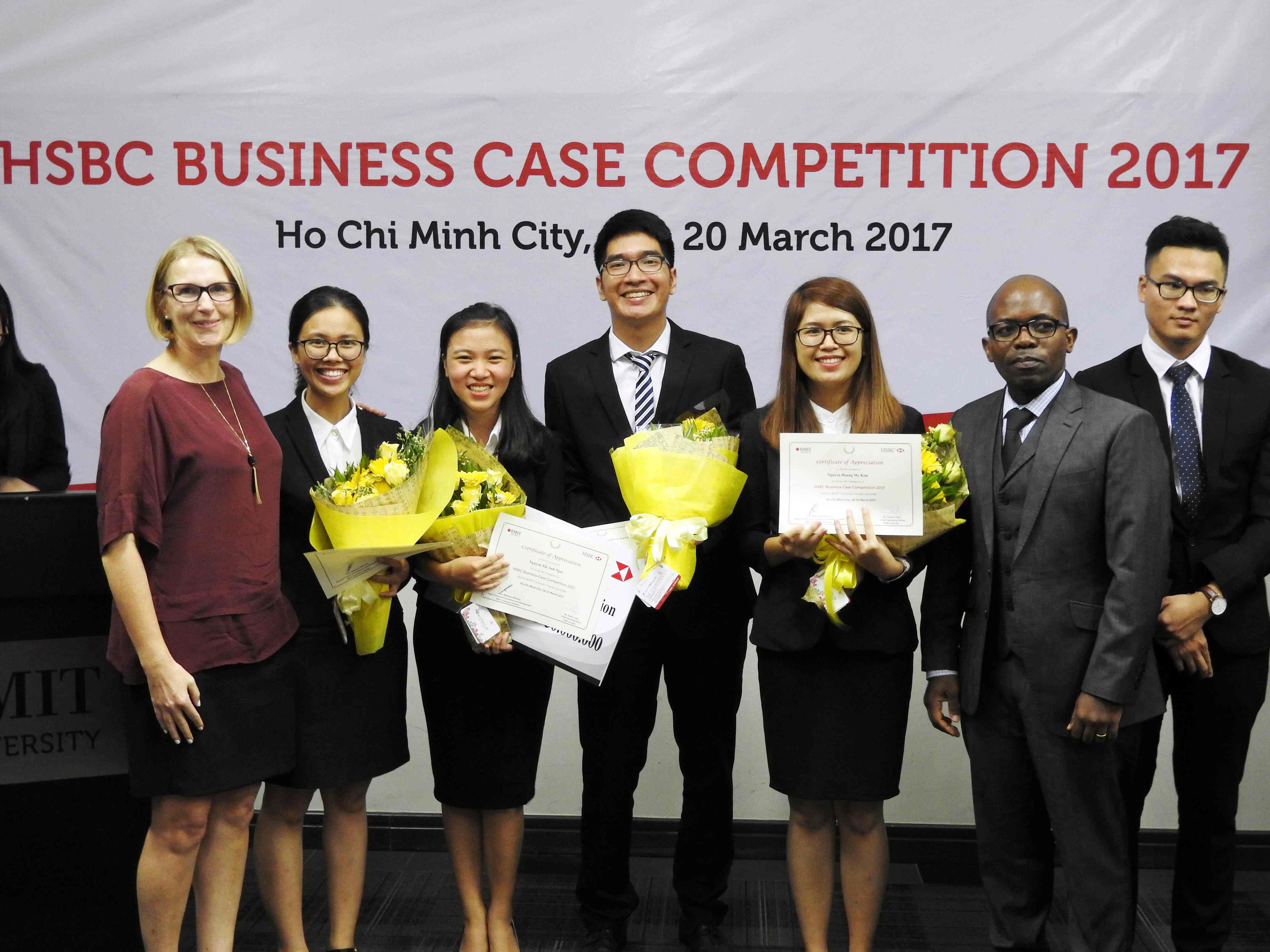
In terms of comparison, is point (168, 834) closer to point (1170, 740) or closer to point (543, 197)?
point (543, 197)

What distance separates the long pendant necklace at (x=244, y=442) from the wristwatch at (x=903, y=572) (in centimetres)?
130

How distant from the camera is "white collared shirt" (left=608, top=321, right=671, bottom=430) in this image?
109 inches

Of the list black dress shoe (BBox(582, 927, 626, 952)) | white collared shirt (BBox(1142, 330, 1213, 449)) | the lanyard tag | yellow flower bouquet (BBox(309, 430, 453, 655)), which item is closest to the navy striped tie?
the lanyard tag

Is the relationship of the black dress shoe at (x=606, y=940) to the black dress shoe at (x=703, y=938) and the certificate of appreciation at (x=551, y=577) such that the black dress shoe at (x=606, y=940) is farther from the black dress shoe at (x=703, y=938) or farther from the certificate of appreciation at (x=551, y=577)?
the certificate of appreciation at (x=551, y=577)

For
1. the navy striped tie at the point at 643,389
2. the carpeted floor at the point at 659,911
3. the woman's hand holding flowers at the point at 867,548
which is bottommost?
the carpeted floor at the point at 659,911

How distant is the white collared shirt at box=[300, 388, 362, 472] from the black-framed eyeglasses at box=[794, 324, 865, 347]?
40.7 inches

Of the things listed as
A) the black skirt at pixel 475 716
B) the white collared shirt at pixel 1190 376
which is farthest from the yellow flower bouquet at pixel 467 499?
the white collared shirt at pixel 1190 376

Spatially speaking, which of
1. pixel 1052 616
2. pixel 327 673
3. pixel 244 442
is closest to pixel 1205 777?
pixel 1052 616

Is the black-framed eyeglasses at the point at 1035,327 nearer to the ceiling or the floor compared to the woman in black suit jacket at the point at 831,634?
nearer to the ceiling

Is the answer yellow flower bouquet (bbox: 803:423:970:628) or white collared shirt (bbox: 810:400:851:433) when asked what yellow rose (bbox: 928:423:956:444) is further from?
white collared shirt (bbox: 810:400:851:433)

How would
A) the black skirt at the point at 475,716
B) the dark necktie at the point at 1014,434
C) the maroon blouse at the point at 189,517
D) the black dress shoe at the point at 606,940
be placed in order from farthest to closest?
1. the black dress shoe at the point at 606,940
2. the black skirt at the point at 475,716
3. the dark necktie at the point at 1014,434
4. the maroon blouse at the point at 189,517

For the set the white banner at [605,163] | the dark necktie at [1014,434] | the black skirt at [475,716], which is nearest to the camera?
the dark necktie at [1014,434]

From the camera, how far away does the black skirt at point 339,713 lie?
8.09ft

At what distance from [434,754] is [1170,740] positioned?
2394mm
